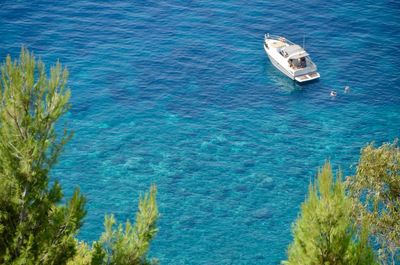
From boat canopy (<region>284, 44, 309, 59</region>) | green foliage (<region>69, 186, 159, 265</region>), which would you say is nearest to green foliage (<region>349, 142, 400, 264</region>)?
green foliage (<region>69, 186, 159, 265</region>)

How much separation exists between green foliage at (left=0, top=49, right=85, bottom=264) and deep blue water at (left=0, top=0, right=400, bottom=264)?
74.3 ft

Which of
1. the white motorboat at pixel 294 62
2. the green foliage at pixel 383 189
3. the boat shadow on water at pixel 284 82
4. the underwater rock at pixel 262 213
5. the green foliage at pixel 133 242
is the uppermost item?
the green foliage at pixel 133 242

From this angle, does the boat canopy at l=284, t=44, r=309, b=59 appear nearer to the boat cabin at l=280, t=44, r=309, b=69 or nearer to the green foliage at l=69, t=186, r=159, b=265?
the boat cabin at l=280, t=44, r=309, b=69

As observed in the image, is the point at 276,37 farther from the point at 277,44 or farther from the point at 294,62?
the point at 294,62

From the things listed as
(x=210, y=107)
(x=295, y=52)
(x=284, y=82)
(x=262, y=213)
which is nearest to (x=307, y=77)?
(x=284, y=82)

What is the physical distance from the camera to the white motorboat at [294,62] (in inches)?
2454

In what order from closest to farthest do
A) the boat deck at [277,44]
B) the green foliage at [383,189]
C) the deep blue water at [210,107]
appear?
1. the green foliage at [383,189]
2. the deep blue water at [210,107]
3. the boat deck at [277,44]

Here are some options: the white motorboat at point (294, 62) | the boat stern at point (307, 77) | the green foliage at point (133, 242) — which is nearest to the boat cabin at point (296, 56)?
the white motorboat at point (294, 62)

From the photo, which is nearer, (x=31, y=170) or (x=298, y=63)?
(x=31, y=170)

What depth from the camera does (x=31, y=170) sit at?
63.6ft

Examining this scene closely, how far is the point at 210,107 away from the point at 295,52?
11.4 meters

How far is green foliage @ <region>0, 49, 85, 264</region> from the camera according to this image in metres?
19.0

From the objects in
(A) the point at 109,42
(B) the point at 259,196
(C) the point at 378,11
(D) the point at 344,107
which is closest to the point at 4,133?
(B) the point at 259,196

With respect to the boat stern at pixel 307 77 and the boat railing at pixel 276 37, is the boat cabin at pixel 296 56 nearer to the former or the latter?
the boat stern at pixel 307 77
